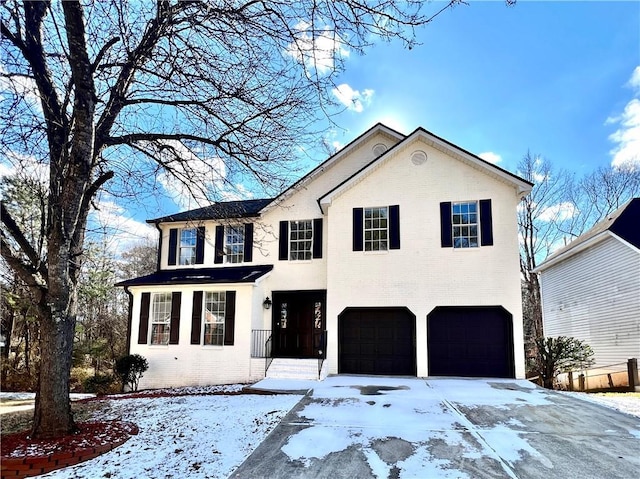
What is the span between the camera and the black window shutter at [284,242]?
14.6 meters

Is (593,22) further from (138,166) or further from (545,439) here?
(138,166)

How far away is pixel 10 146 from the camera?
5.45 meters

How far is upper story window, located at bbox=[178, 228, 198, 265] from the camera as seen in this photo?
1580 cm

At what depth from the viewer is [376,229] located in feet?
42.9

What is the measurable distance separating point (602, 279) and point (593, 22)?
33.4 ft

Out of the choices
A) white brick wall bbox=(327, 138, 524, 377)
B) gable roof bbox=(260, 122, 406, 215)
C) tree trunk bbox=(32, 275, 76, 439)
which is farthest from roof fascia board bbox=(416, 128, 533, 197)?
tree trunk bbox=(32, 275, 76, 439)

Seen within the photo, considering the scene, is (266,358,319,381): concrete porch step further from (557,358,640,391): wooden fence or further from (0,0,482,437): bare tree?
(557,358,640,391): wooden fence

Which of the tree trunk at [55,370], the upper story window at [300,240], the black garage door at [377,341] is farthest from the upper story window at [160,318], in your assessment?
the tree trunk at [55,370]

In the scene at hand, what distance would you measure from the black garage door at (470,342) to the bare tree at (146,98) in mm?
7294

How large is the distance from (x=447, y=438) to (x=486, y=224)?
763 centimetres

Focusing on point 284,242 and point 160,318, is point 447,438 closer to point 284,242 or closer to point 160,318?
point 284,242

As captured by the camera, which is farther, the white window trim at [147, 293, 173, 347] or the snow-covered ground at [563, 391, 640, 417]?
the white window trim at [147, 293, 173, 347]

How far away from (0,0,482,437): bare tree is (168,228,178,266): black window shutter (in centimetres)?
830

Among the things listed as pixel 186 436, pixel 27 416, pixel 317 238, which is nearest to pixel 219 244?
pixel 317 238
